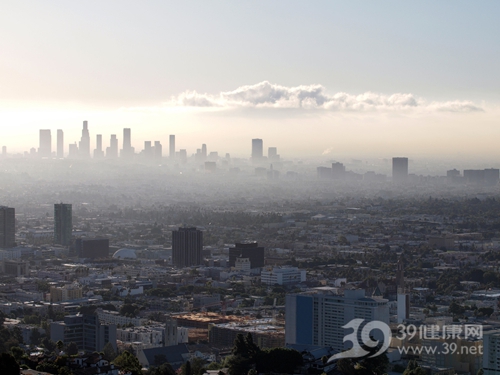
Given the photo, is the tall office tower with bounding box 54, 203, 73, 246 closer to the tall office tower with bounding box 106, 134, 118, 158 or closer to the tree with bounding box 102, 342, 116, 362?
the tree with bounding box 102, 342, 116, 362

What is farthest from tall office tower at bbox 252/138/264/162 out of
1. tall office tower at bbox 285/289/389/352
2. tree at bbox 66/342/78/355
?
tree at bbox 66/342/78/355

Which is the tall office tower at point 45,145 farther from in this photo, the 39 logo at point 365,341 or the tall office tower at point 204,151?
the 39 logo at point 365,341

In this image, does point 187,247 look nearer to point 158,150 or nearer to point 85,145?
point 85,145

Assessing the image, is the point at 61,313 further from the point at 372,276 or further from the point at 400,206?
the point at 400,206

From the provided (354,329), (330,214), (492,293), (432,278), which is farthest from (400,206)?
(354,329)

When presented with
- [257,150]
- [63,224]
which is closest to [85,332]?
[63,224]
